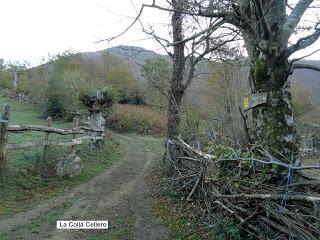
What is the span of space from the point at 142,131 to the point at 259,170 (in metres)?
24.8

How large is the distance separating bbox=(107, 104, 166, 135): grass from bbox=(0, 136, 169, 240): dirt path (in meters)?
18.4

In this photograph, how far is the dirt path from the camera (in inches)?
251

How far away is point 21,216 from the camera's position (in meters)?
7.14

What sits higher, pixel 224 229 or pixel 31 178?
pixel 224 229

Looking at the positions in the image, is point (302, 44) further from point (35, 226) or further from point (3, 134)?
point (3, 134)

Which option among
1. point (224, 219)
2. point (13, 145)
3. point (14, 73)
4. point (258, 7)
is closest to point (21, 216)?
point (13, 145)

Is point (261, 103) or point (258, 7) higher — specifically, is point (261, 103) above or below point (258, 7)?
below

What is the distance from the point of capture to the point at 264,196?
16.3 ft

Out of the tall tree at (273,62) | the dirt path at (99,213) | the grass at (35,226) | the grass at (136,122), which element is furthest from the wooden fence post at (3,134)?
the grass at (136,122)

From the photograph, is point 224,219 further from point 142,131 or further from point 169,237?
point 142,131

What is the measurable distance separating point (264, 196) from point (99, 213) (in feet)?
12.9

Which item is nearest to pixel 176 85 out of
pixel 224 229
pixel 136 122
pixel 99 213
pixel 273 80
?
pixel 99 213

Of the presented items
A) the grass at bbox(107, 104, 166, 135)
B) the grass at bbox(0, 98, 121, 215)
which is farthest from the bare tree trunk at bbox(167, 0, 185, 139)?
the grass at bbox(107, 104, 166, 135)

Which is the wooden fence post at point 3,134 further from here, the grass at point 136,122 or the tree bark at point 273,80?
the grass at point 136,122
